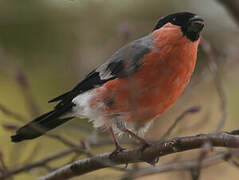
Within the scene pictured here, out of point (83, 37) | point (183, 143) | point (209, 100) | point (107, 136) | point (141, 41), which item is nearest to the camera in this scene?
point (183, 143)

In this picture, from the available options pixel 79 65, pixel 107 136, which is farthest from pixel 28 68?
pixel 107 136

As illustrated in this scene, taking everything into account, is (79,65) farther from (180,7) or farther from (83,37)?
(180,7)

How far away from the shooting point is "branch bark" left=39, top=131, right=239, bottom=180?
7.97 feet

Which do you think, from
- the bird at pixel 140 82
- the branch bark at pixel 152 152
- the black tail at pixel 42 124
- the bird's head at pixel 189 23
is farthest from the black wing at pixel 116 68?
the branch bark at pixel 152 152

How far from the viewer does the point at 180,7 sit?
6.41 meters

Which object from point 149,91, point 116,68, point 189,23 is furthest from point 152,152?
point 189,23

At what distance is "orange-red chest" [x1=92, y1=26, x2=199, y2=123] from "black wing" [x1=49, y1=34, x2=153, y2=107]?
7 cm

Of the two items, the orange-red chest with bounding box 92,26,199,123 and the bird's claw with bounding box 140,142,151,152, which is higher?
the orange-red chest with bounding box 92,26,199,123

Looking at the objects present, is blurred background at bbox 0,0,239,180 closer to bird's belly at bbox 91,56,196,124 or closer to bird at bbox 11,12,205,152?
bird at bbox 11,12,205,152

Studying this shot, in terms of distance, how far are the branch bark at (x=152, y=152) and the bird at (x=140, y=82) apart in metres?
0.24

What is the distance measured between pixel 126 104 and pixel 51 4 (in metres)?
2.85

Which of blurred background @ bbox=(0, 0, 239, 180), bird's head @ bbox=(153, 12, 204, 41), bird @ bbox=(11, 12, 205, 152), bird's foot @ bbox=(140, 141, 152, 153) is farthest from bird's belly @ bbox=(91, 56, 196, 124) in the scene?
blurred background @ bbox=(0, 0, 239, 180)

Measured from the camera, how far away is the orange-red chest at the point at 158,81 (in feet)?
11.5


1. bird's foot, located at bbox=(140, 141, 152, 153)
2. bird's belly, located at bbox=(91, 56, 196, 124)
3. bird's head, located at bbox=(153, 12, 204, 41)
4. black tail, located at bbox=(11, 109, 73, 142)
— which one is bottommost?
black tail, located at bbox=(11, 109, 73, 142)
